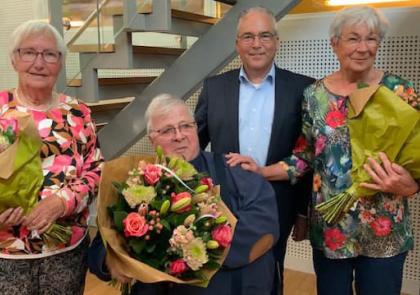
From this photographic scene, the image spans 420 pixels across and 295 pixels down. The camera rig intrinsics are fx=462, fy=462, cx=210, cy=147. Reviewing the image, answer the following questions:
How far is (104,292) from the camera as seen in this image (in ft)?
11.4

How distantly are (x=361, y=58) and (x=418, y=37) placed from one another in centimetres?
160

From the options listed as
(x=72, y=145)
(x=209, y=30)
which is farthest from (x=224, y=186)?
(x=209, y=30)

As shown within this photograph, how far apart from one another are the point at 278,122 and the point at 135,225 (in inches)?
41.0

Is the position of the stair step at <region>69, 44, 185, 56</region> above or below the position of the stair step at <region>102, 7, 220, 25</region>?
below

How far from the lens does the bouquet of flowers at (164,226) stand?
1.30m

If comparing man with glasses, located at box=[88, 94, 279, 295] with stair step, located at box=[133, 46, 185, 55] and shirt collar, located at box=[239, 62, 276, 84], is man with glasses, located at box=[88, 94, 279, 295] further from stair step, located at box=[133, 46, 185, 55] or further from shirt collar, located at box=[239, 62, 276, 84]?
stair step, located at box=[133, 46, 185, 55]

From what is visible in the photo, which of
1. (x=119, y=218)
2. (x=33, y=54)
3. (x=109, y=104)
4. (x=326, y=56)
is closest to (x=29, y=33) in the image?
(x=33, y=54)

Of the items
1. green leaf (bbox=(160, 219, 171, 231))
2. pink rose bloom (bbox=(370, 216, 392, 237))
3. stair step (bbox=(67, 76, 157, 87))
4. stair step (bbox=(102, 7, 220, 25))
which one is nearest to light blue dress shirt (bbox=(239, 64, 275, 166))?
pink rose bloom (bbox=(370, 216, 392, 237))

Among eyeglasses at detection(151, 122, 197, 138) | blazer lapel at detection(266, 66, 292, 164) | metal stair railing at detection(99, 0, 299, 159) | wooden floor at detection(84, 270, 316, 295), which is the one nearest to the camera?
eyeglasses at detection(151, 122, 197, 138)

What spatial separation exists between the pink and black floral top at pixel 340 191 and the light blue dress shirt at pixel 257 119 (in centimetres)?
26

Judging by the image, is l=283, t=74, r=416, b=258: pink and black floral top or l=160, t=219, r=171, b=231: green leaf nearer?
l=160, t=219, r=171, b=231: green leaf

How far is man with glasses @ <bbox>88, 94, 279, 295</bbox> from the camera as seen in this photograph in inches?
63.1

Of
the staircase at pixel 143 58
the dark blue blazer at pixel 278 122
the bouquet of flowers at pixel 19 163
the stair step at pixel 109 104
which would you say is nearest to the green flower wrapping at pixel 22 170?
the bouquet of flowers at pixel 19 163

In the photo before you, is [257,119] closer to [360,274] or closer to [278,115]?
[278,115]
